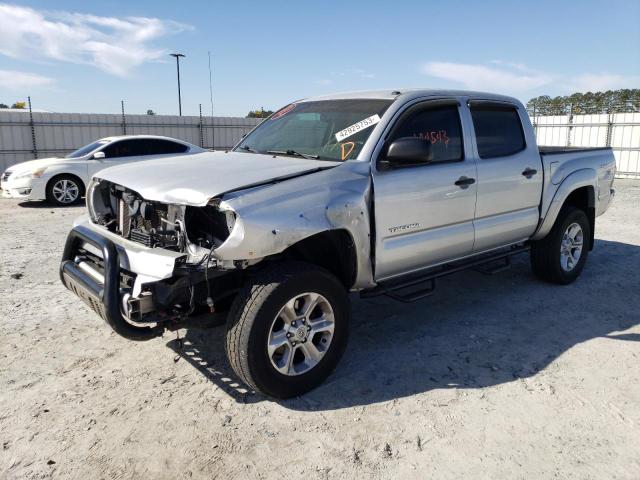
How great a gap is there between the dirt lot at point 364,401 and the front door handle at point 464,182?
1.22 metres

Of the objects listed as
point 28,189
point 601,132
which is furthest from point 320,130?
point 601,132

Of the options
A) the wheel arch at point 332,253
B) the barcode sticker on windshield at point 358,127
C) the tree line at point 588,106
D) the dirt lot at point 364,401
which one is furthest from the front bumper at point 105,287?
the tree line at point 588,106

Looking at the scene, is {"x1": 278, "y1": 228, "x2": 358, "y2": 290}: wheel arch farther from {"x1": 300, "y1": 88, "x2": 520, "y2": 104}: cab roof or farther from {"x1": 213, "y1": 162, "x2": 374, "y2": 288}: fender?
{"x1": 300, "y1": 88, "x2": 520, "y2": 104}: cab roof

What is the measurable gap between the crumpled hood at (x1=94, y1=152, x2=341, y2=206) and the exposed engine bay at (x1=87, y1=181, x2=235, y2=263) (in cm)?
9

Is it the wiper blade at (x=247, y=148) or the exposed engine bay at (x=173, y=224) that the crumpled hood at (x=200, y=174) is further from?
the wiper blade at (x=247, y=148)

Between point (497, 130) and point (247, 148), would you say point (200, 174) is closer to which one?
point (247, 148)

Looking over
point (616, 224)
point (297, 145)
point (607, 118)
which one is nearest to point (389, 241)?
point (297, 145)

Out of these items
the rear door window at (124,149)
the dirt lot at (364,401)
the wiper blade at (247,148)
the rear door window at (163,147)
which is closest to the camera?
the dirt lot at (364,401)

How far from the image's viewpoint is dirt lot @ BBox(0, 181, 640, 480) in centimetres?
277

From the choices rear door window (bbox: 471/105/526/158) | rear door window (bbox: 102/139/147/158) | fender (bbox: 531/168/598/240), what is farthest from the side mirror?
rear door window (bbox: 102/139/147/158)

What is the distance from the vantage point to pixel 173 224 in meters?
3.32

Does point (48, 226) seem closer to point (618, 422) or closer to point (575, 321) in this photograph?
point (575, 321)

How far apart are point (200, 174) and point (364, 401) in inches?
71.0

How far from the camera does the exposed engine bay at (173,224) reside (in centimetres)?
321
